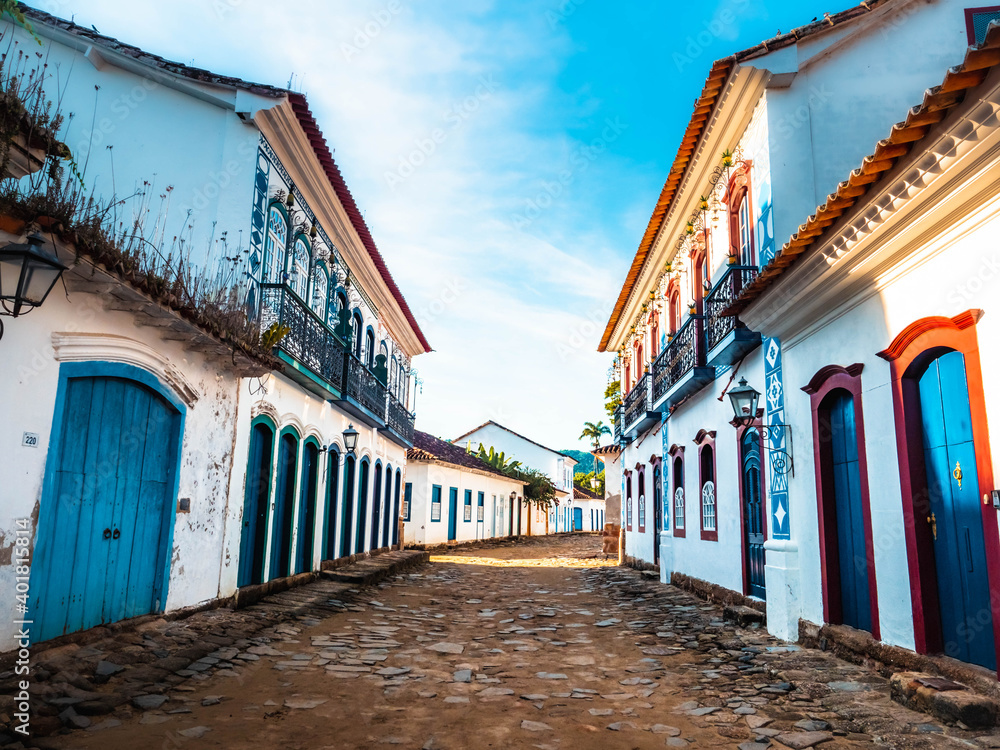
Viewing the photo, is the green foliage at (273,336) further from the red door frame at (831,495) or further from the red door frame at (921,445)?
the red door frame at (921,445)

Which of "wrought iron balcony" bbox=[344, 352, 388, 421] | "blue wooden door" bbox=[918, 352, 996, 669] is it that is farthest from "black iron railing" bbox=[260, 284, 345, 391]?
"blue wooden door" bbox=[918, 352, 996, 669]

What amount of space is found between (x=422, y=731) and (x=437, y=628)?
162 inches

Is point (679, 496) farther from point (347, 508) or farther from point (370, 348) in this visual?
point (370, 348)

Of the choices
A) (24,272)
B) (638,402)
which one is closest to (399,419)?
(638,402)

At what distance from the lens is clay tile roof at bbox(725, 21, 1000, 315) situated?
371 cm

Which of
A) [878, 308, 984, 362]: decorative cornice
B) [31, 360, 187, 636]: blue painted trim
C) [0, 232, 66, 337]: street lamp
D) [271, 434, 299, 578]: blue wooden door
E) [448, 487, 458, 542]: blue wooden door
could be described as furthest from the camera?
[448, 487, 458, 542]: blue wooden door

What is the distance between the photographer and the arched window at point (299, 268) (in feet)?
36.3

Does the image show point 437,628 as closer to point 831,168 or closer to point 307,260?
point 307,260

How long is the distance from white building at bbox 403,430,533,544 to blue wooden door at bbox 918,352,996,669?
62.9 ft

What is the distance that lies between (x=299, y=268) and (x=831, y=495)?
27.9 feet

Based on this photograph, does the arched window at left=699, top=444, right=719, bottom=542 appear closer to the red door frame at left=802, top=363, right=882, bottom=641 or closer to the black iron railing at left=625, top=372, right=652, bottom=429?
the black iron railing at left=625, top=372, right=652, bottom=429

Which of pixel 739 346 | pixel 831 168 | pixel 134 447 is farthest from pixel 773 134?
pixel 134 447

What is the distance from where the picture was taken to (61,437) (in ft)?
18.6

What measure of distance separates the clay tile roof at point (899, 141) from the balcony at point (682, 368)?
377cm
